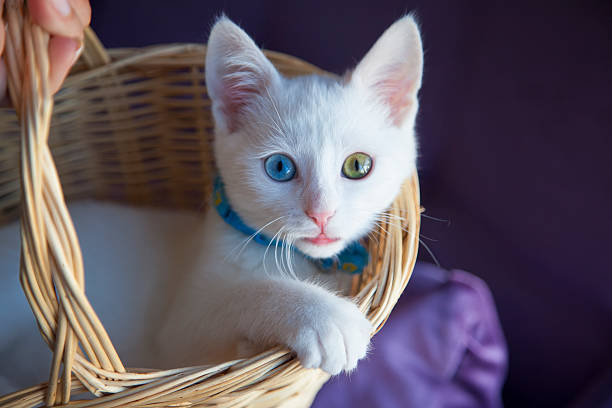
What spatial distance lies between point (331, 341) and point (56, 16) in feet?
2.29

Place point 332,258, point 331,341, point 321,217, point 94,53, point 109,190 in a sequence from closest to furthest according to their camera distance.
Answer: point 331,341, point 321,217, point 332,258, point 94,53, point 109,190

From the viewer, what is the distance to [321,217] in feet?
3.39

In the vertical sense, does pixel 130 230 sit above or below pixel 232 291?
below

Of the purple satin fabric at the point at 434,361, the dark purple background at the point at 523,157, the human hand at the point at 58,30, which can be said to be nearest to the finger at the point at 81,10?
the human hand at the point at 58,30

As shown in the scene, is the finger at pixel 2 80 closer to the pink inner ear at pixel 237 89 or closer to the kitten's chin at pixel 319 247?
the pink inner ear at pixel 237 89

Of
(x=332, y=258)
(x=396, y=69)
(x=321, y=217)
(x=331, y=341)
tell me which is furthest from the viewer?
(x=332, y=258)

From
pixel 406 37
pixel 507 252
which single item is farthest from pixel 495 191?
pixel 406 37

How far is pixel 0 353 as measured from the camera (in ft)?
4.42

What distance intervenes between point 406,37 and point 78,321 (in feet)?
3.02

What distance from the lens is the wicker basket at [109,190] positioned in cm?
69

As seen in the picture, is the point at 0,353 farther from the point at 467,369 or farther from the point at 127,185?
the point at 467,369

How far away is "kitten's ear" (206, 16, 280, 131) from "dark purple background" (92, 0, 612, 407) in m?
1.02

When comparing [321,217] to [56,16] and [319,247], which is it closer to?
[319,247]

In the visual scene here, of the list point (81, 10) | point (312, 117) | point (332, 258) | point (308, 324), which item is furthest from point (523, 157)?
point (81, 10)
